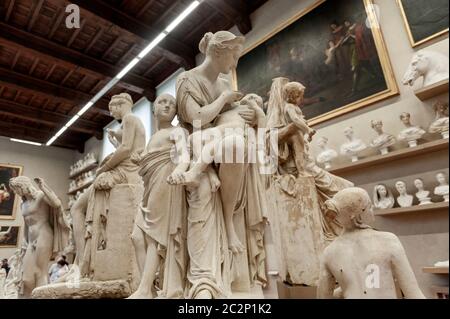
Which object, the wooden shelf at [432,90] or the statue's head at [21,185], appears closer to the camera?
the wooden shelf at [432,90]

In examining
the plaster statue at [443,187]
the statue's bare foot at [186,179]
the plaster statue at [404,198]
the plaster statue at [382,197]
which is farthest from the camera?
the statue's bare foot at [186,179]

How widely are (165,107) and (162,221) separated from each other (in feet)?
2.14

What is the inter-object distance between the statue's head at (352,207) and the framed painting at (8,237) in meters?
1.38

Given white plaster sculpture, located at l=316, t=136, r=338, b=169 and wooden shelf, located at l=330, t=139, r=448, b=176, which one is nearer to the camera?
wooden shelf, located at l=330, t=139, r=448, b=176

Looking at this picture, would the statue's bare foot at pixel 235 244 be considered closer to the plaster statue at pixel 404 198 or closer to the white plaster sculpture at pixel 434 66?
the plaster statue at pixel 404 198

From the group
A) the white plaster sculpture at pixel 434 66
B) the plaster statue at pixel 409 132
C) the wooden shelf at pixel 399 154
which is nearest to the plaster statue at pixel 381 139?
the wooden shelf at pixel 399 154

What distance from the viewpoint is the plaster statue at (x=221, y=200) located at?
124cm

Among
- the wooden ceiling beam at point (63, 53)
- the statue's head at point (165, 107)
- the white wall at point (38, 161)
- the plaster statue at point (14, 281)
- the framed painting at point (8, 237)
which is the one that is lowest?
the plaster statue at point (14, 281)

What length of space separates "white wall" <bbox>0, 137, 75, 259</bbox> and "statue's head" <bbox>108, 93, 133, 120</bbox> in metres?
0.44

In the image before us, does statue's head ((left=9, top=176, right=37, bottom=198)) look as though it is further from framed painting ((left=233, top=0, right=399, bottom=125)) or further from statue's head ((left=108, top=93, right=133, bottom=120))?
framed painting ((left=233, top=0, right=399, bottom=125))

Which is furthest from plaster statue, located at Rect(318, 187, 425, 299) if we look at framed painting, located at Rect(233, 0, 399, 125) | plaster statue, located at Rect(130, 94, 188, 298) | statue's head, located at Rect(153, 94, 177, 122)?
statue's head, located at Rect(153, 94, 177, 122)

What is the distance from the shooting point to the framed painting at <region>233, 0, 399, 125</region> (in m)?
1.61

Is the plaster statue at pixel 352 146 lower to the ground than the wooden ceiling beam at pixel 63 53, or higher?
lower
